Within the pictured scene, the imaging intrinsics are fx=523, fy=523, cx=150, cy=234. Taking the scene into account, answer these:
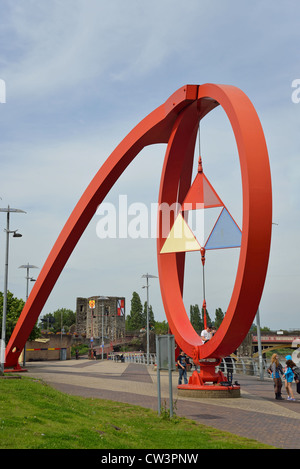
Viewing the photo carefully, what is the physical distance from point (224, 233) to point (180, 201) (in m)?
5.65

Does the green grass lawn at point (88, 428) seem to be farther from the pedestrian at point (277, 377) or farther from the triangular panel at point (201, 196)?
the triangular panel at point (201, 196)

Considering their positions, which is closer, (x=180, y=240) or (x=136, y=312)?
(x=180, y=240)

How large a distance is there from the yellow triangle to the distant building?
71.2m

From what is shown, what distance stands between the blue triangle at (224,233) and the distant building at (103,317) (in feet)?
238

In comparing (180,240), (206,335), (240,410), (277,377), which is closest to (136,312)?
(206,335)

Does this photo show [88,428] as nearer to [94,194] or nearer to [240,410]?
[240,410]

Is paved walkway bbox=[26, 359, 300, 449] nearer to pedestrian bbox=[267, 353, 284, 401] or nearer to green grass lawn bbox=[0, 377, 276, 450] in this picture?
pedestrian bbox=[267, 353, 284, 401]

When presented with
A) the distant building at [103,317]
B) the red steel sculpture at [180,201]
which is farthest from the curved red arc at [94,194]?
the distant building at [103,317]

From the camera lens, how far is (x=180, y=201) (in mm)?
20656

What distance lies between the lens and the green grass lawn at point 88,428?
22.2 ft

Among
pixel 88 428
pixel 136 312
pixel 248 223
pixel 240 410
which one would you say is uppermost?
pixel 136 312

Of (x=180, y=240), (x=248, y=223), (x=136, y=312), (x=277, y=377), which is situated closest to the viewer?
(x=248, y=223)
